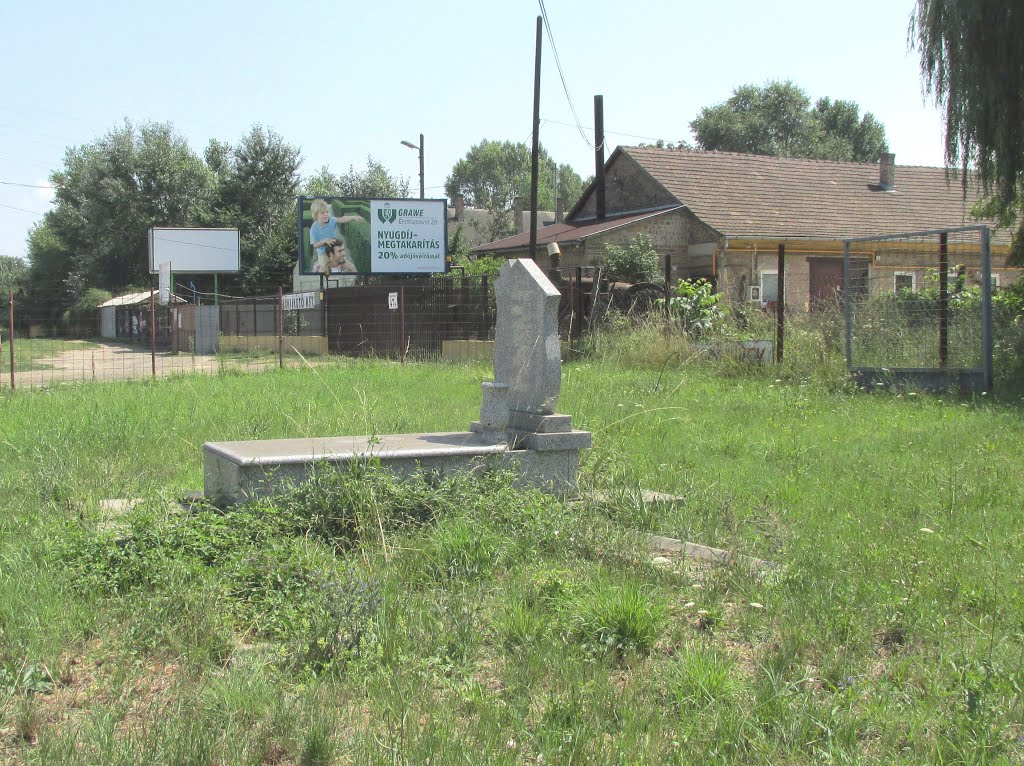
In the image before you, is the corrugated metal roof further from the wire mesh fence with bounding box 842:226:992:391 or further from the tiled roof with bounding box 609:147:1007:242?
the wire mesh fence with bounding box 842:226:992:391

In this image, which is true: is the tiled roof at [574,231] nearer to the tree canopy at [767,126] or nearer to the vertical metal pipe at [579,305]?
the vertical metal pipe at [579,305]

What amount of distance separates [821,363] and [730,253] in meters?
14.5

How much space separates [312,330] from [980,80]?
75.8ft

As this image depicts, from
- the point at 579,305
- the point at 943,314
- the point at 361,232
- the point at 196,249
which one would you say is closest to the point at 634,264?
the point at 579,305

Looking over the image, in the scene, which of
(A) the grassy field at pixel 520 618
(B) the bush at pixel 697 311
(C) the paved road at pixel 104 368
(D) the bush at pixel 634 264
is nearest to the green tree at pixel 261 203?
(C) the paved road at pixel 104 368

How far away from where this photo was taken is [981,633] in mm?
4109

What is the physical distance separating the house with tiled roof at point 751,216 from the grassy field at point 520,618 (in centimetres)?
2031

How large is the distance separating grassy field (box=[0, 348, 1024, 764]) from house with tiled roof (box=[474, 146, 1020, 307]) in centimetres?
2031

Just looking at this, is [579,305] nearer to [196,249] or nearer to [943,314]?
[943,314]

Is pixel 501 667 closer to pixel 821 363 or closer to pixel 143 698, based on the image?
pixel 143 698

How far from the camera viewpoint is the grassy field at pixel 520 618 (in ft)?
10.7

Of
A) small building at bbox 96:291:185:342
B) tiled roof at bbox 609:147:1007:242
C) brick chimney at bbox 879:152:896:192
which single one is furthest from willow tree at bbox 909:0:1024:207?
small building at bbox 96:291:185:342

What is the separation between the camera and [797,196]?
103ft

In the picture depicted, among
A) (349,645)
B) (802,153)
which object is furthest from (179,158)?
(349,645)
